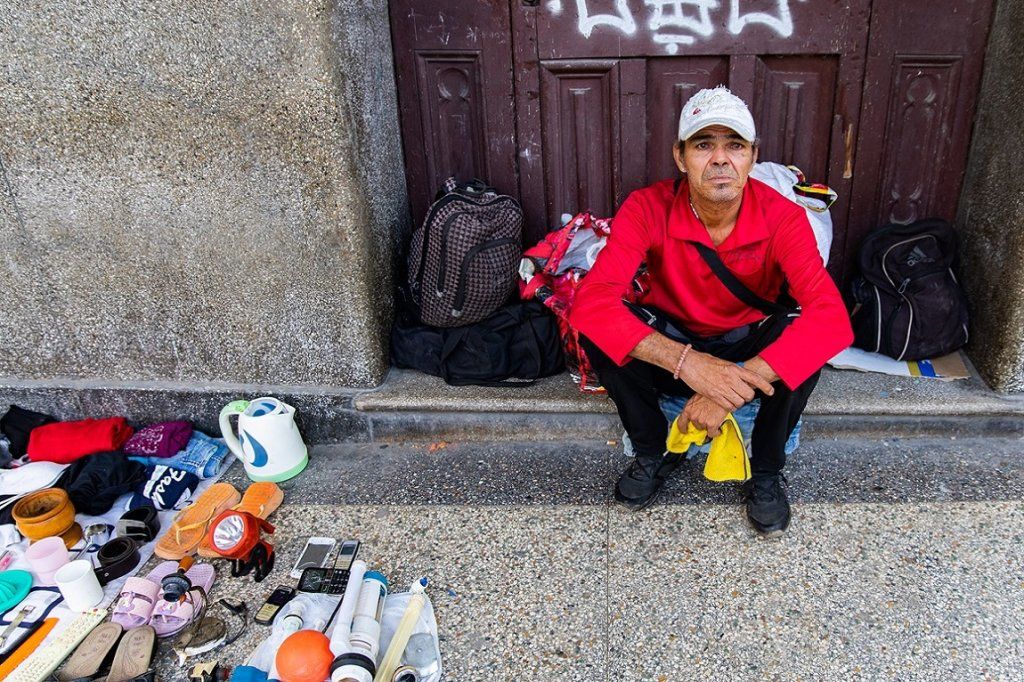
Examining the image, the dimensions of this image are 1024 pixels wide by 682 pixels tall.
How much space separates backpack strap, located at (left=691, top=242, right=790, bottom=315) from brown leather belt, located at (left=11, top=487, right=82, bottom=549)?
8.41ft

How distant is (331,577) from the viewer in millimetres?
2234

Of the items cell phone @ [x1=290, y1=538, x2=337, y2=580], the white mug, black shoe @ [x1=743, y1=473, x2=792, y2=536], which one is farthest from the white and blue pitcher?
black shoe @ [x1=743, y1=473, x2=792, y2=536]

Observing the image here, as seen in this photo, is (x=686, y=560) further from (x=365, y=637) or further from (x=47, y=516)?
(x=47, y=516)

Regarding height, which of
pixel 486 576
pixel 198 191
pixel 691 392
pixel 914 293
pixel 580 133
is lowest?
pixel 486 576

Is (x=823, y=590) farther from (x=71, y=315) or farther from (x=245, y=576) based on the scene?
(x=71, y=315)

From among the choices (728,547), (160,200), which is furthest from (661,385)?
(160,200)

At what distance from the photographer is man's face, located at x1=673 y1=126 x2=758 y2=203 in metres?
2.24

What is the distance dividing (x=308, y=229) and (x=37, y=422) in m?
1.65

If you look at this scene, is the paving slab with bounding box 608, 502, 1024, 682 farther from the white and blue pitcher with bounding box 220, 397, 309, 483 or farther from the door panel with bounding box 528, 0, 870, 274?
the door panel with bounding box 528, 0, 870, 274

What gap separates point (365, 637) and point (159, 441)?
1594 millimetres

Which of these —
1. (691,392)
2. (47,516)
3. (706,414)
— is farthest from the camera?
(691,392)

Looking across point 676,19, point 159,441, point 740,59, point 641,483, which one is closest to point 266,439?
point 159,441

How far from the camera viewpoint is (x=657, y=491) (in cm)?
256

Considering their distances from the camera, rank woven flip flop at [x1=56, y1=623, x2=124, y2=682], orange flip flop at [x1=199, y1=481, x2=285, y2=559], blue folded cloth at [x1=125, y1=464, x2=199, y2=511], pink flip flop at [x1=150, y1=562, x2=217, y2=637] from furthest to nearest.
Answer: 1. blue folded cloth at [x1=125, y1=464, x2=199, y2=511]
2. orange flip flop at [x1=199, y1=481, x2=285, y2=559]
3. pink flip flop at [x1=150, y1=562, x2=217, y2=637]
4. woven flip flop at [x1=56, y1=623, x2=124, y2=682]
